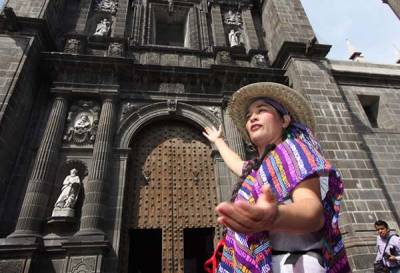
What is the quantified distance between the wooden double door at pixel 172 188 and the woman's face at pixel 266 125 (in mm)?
5654

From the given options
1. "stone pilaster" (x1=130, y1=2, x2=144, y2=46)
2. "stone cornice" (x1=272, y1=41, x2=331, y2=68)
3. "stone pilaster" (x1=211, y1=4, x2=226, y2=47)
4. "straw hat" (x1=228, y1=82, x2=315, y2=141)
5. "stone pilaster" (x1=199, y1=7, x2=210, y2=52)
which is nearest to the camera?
"straw hat" (x1=228, y1=82, x2=315, y2=141)

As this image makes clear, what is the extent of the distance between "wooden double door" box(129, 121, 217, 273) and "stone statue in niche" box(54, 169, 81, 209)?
1401 mm

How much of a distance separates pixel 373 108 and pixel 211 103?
6.43 meters

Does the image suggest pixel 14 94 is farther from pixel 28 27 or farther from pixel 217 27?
pixel 217 27

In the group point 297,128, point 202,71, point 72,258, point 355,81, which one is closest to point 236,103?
point 297,128

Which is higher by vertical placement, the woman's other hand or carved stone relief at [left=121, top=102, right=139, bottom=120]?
carved stone relief at [left=121, top=102, right=139, bottom=120]

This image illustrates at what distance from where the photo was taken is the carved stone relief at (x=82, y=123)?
7.39m

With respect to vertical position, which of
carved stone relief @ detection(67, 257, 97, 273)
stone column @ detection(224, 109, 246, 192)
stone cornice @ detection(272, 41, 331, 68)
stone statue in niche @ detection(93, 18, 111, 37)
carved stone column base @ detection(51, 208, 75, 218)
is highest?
stone statue in niche @ detection(93, 18, 111, 37)

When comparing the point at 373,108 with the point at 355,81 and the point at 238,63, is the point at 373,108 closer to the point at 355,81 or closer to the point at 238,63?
the point at 355,81

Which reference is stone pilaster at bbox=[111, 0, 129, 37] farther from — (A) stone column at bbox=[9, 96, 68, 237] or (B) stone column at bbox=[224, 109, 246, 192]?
(B) stone column at bbox=[224, 109, 246, 192]

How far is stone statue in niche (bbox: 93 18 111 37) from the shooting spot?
9695 mm

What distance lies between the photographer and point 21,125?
23.0 feet

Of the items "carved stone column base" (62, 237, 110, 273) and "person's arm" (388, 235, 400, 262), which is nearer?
"person's arm" (388, 235, 400, 262)

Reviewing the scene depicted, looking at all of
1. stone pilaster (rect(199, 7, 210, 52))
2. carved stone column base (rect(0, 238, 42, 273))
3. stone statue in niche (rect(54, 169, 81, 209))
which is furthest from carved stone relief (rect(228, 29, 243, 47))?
carved stone column base (rect(0, 238, 42, 273))
